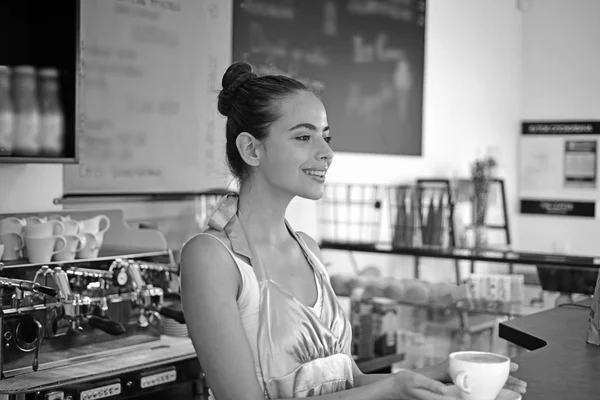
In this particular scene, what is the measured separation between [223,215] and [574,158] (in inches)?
253

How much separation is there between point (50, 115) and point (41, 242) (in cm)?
47

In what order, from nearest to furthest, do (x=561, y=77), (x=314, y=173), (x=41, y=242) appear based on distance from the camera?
(x=314, y=173)
(x=41, y=242)
(x=561, y=77)

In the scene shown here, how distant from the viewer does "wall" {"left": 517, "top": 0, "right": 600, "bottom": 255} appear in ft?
25.2

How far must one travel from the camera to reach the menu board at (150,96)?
3465 millimetres

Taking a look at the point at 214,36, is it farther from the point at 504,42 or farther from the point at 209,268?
the point at 504,42

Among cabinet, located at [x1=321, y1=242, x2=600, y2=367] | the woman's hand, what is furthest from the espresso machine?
cabinet, located at [x1=321, y1=242, x2=600, y2=367]

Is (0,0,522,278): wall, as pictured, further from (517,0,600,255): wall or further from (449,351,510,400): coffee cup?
(449,351,510,400): coffee cup

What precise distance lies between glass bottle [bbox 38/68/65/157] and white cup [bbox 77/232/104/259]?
1.02 ft

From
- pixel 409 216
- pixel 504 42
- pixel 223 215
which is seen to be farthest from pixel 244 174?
pixel 504 42

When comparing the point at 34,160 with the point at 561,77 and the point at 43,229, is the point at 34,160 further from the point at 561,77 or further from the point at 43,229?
the point at 561,77

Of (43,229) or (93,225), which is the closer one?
(43,229)

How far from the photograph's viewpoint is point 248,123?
1986mm

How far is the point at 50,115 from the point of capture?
2.87 m

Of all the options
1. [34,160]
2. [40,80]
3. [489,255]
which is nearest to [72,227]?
[34,160]
